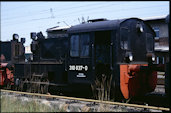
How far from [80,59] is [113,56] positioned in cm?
140

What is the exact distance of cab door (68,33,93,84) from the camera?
27.2 ft

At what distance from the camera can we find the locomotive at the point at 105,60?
25.5 feet

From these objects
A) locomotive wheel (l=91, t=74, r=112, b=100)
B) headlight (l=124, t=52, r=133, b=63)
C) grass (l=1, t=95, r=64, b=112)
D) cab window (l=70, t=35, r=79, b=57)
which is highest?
cab window (l=70, t=35, r=79, b=57)

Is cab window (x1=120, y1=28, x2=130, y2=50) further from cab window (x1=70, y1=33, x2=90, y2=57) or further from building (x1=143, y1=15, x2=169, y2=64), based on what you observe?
building (x1=143, y1=15, x2=169, y2=64)

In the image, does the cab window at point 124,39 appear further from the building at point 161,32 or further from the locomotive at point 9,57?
the building at point 161,32

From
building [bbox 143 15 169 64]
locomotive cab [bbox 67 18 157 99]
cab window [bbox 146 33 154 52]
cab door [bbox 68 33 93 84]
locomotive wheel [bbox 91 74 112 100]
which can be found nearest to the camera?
locomotive wheel [bbox 91 74 112 100]

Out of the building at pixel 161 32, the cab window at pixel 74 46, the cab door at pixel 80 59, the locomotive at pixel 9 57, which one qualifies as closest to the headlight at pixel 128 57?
the cab door at pixel 80 59

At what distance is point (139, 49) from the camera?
29.2 feet

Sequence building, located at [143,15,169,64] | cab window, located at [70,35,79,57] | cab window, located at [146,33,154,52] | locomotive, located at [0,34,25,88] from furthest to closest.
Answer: building, located at [143,15,169,64] < locomotive, located at [0,34,25,88] < cab window, located at [146,33,154,52] < cab window, located at [70,35,79,57]

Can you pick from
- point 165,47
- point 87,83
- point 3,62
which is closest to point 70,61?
point 87,83

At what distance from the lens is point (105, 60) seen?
8023 mm

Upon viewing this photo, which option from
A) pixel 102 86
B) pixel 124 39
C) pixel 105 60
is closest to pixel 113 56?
pixel 105 60

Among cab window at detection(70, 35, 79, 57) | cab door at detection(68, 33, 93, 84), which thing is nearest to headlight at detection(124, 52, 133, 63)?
cab door at detection(68, 33, 93, 84)

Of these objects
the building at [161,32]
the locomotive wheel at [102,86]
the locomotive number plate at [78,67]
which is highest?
the building at [161,32]
